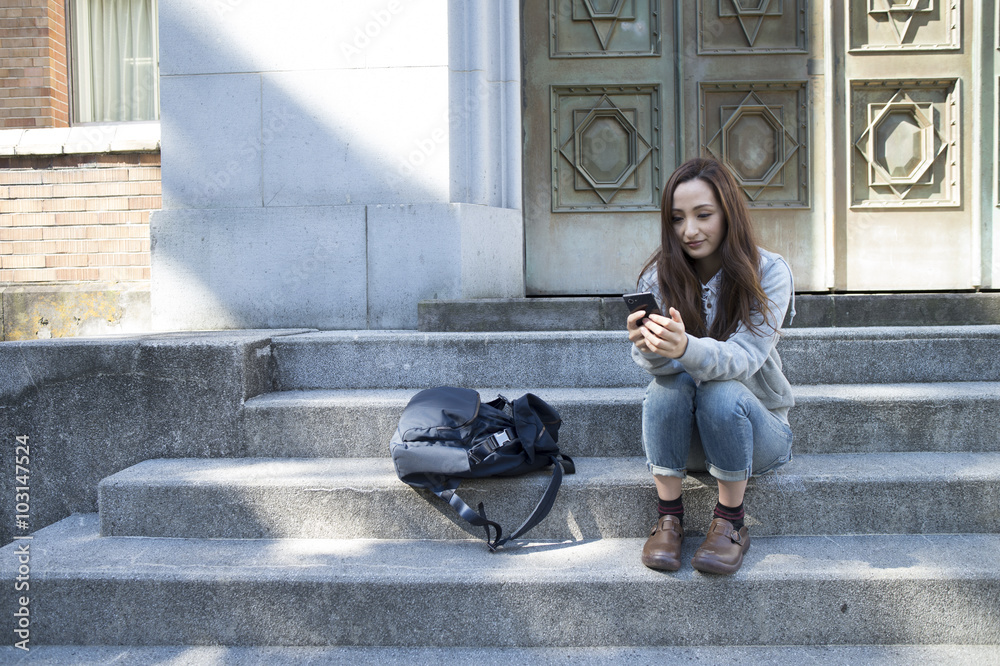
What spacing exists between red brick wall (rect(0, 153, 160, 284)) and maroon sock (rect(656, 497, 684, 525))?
12.3ft

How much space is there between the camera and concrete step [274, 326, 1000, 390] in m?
3.28

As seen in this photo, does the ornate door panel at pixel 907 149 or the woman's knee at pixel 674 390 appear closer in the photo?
the woman's knee at pixel 674 390

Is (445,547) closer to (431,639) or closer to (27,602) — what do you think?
(431,639)

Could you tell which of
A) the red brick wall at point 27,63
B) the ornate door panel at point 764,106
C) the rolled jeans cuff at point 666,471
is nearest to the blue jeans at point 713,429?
the rolled jeans cuff at point 666,471

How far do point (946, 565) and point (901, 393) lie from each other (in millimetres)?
893

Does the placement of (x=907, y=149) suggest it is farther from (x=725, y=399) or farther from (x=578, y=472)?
(x=578, y=472)

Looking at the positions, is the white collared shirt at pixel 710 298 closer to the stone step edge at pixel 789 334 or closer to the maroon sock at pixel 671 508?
the maroon sock at pixel 671 508

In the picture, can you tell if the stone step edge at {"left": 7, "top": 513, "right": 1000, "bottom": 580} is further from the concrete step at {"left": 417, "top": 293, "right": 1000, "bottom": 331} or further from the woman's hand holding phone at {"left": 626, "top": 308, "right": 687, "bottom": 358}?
the concrete step at {"left": 417, "top": 293, "right": 1000, "bottom": 331}

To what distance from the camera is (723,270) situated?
2.44m

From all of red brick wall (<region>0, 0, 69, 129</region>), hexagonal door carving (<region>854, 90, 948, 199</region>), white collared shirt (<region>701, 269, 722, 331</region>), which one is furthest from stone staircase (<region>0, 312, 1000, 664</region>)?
red brick wall (<region>0, 0, 69, 129</region>)

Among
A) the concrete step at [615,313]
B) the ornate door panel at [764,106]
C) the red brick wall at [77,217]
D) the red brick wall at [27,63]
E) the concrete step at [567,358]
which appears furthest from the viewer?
the red brick wall at [27,63]

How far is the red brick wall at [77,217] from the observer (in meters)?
4.75

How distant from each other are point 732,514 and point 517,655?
0.83 metres

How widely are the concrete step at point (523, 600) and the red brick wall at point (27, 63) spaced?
3.85 m
